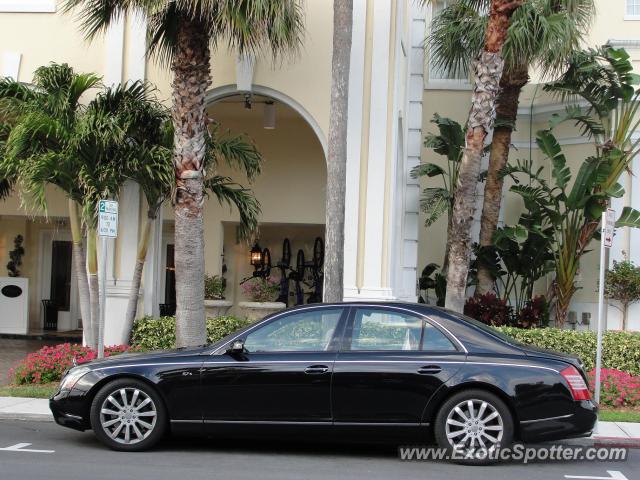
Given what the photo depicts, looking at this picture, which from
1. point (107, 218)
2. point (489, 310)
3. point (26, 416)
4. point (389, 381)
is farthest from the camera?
point (489, 310)

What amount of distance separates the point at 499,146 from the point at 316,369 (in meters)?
9.76

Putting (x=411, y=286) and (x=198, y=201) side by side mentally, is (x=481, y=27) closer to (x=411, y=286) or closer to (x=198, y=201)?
(x=411, y=286)

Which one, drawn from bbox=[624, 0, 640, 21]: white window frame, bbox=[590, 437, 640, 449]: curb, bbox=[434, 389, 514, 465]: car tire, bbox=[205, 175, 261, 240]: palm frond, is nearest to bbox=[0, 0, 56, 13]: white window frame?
bbox=[205, 175, 261, 240]: palm frond

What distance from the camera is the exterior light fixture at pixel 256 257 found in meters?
19.6

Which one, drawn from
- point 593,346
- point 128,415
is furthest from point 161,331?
point 593,346

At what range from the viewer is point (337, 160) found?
1176 cm

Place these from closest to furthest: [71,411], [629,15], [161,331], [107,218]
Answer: [71,411] → [107,218] → [161,331] → [629,15]

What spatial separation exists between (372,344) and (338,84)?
5032 millimetres

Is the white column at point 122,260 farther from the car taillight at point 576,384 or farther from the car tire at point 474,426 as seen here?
the car taillight at point 576,384

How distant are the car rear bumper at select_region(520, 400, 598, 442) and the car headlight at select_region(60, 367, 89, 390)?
4.05 meters

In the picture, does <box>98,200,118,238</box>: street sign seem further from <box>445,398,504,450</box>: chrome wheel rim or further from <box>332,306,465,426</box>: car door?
<box>445,398,504,450</box>: chrome wheel rim

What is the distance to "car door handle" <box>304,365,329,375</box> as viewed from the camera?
772cm

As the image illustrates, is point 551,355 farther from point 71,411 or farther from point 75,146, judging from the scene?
point 75,146

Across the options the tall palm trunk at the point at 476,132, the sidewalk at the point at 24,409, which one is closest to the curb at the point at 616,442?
the tall palm trunk at the point at 476,132
